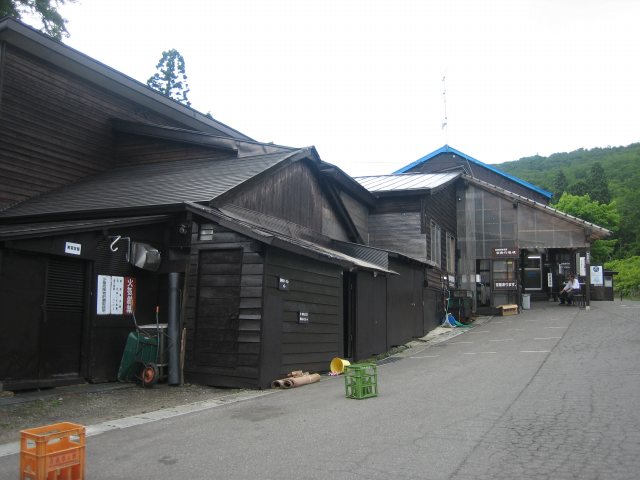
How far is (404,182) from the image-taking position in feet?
84.5

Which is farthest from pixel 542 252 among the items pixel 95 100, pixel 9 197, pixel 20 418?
pixel 20 418

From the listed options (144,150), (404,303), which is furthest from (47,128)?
(404,303)

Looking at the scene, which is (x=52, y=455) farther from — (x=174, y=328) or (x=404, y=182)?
(x=404, y=182)

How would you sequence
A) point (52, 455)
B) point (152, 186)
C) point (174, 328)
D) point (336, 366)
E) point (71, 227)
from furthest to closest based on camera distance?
point (152, 186) → point (336, 366) → point (174, 328) → point (71, 227) → point (52, 455)

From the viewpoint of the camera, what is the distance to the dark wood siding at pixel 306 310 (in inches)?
432

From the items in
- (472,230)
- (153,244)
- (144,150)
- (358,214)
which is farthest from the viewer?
(472,230)

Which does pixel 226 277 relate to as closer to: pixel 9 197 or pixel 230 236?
pixel 230 236

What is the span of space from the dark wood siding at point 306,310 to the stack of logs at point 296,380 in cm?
16

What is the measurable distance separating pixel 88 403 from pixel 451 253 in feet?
69.5

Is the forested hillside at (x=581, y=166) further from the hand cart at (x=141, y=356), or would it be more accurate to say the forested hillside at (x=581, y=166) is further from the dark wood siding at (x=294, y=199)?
the hand cart at (x=141, y=356)

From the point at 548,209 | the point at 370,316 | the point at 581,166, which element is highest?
the point at 581,166

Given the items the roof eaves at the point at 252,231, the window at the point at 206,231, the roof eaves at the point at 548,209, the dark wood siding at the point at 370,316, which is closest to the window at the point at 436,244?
the roof eaves at the point at 548,209

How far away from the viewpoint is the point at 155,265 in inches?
452

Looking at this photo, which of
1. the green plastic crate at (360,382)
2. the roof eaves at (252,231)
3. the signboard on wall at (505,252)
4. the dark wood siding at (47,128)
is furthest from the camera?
the signboard on wall at (505,252)
